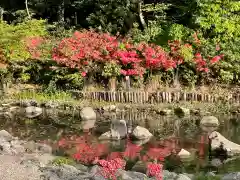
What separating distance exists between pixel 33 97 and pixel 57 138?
571 centimetres

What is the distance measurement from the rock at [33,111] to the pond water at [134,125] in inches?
9.5

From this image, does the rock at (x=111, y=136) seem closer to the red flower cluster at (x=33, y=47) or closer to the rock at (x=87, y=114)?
the rock at (x=87, y=114)

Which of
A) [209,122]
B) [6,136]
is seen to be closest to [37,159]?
[6,136]

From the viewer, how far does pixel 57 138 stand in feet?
52.9

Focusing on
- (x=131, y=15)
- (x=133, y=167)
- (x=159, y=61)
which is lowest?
(x=133, y=167)

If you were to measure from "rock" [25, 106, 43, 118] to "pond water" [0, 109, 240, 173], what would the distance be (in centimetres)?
24

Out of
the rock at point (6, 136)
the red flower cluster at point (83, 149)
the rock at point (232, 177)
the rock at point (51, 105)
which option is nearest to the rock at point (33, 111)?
the rock at point (51, 105)

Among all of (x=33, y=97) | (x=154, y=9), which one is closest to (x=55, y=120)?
(x=33, y=97)

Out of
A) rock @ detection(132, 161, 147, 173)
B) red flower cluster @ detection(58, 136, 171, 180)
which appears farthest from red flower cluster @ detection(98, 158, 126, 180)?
red flower cluster @ detection(58, 136, 171, 180)

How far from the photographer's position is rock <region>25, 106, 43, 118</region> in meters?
19.8

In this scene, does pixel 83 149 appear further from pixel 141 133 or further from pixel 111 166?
pixel 111 166

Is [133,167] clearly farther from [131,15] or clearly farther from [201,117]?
[131,15]

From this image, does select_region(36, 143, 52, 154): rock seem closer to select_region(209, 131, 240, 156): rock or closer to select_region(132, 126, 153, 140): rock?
select_region(132, 126, 153, 140): rock

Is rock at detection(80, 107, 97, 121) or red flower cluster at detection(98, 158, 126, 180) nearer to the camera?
red flower cluster at detection(98, 158, 126, 180)
